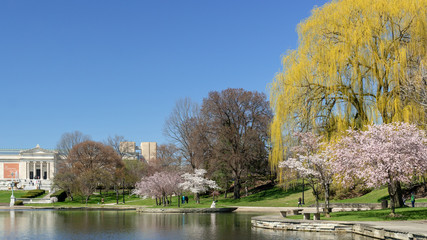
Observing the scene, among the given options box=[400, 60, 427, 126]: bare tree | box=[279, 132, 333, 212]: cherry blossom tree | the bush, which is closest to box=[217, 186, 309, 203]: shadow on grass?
box=[279, 132, 333, 212]: cherry blossom tree

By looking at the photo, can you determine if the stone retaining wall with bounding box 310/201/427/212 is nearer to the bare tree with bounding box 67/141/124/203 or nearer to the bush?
the bare tree with bounding box 67/141/124/203

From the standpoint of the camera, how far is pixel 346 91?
28.6m

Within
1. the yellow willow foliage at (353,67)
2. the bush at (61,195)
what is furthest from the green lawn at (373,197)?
the bush at (61,195)

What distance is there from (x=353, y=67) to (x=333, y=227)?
10239mm

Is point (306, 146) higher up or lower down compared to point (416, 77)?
lower down

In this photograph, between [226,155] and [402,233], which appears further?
[226,155]

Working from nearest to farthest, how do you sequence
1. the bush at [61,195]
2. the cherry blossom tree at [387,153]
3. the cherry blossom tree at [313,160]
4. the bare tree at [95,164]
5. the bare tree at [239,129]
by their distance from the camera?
the cherry blossom tree at [387,153] < the cherry blossom tree at [313,160] < the bare tree at [239,129] < the bare tree at [95,164] < the bush at [61,195]

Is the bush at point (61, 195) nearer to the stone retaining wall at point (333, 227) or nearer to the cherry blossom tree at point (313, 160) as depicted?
the cherry blossom tree at point (313, 160)

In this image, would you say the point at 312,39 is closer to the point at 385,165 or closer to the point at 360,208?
the point at 385,165

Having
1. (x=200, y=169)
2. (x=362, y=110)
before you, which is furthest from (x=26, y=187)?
(x=362, y=110)

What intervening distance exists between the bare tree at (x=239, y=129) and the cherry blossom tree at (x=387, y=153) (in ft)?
113

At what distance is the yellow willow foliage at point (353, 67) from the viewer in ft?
88.9

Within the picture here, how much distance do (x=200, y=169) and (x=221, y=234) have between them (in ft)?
130

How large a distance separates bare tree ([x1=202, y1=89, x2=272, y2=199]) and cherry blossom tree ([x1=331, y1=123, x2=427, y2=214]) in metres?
34.6
